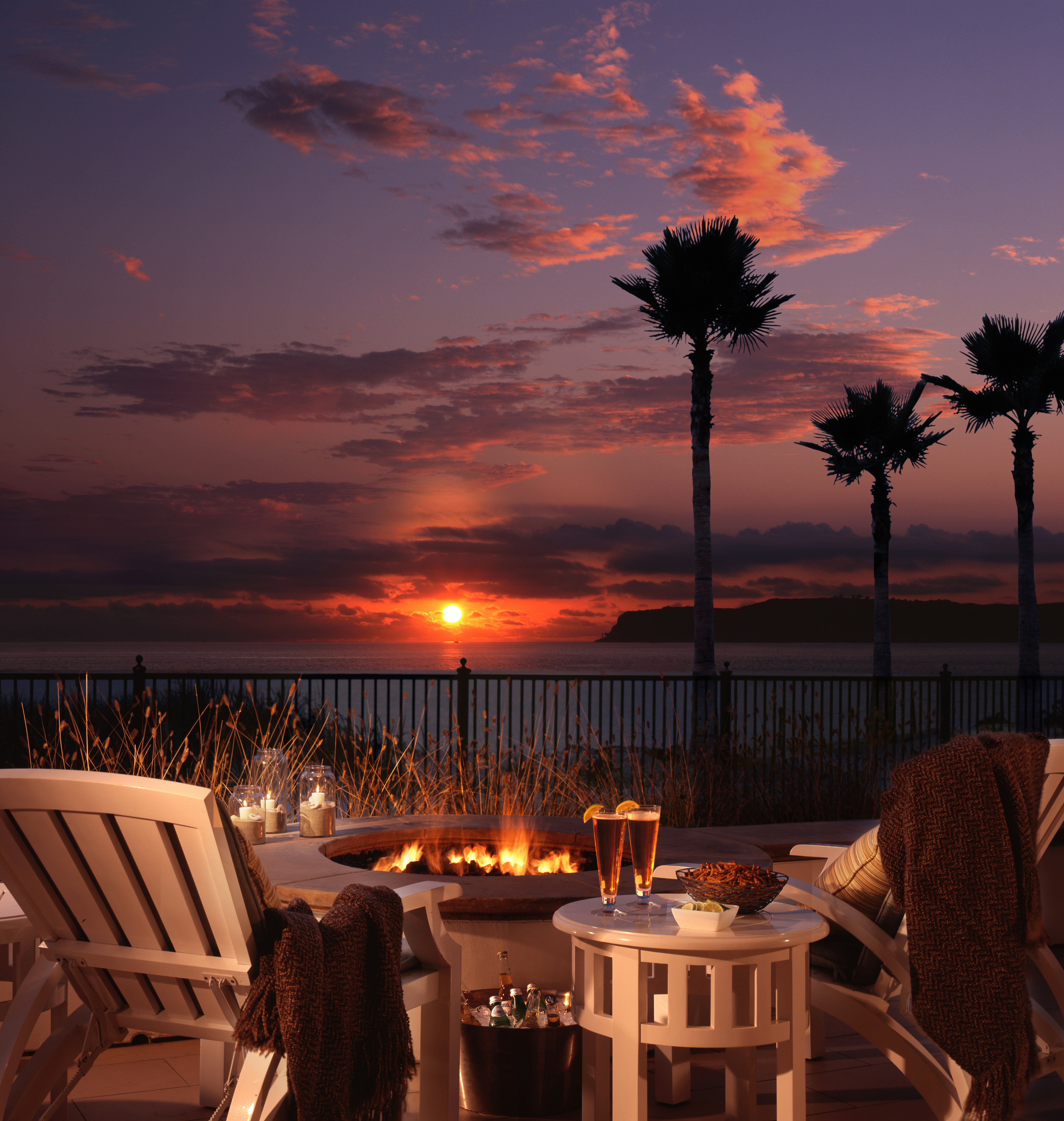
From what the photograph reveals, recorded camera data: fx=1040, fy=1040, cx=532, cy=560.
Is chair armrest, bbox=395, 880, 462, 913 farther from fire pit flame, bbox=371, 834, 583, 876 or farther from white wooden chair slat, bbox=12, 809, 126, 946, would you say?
fire pit flame, bbox=371, 834, 583, 876

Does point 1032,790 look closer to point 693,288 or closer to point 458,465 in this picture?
point 693,288

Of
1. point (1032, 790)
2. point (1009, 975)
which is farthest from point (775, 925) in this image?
point (1032, 790)

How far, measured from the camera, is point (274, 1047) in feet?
6.73

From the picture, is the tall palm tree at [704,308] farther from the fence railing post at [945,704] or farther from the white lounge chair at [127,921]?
the white lounge chair at [127,921]

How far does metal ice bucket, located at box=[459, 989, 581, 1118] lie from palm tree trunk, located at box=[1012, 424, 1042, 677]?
15942 mm

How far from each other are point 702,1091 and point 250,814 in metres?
1.80

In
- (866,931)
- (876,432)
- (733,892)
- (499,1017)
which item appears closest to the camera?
(733,892)

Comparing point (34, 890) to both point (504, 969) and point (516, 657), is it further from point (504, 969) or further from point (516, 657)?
point (516, 657)

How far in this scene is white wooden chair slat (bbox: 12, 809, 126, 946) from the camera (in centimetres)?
215

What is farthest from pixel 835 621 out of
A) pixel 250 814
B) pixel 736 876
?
pixel 736 876

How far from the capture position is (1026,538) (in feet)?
55.5

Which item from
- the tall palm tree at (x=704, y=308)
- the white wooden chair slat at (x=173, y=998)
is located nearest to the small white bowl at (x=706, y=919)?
the white wooden chair slat at (x=173, y=998)

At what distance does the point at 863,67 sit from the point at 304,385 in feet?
29.0

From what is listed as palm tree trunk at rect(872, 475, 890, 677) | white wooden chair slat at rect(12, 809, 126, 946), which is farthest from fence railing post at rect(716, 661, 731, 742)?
palm tree trunk at rect(872, 475, 890, 677)
